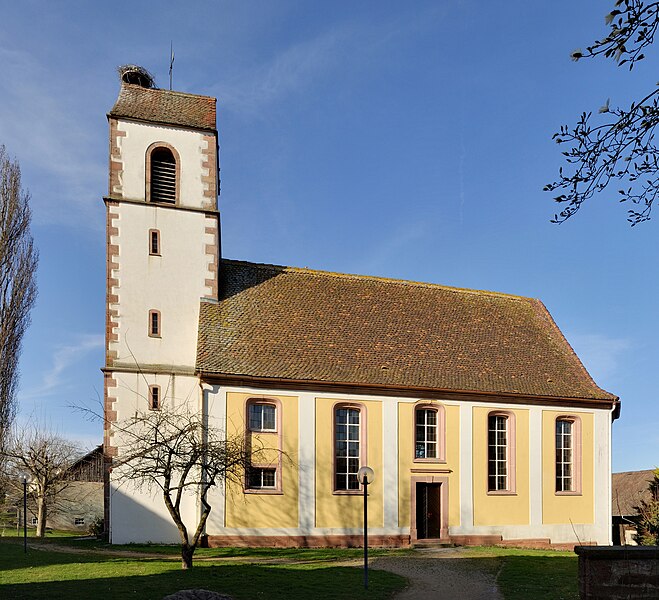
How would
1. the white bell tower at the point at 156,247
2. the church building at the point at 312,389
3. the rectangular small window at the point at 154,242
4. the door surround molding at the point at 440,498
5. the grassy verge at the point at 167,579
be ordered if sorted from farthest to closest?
1. the rectangular small window at the point at 154,242
2. the door surround molding at the point at 440,498
3. the white bell tower at the point at 156,247
4. the church building at the point at 312,389
5. the grassy verge at the point at 167,579

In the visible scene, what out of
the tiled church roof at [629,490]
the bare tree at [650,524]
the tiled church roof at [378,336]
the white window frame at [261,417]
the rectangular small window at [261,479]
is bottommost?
the tiled church roof at [629,490]

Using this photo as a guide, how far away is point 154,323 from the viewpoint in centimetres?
2452

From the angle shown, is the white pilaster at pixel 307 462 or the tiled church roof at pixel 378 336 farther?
the tiled church roof at pixel 378 336

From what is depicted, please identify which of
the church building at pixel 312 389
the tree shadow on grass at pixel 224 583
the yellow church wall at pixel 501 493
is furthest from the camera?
the yellow church wall at pixel 501 493

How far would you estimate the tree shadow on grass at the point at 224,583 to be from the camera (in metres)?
12.4

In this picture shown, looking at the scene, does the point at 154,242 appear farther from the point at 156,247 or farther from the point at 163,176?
the point at 163,176

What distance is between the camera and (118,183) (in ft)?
82.0

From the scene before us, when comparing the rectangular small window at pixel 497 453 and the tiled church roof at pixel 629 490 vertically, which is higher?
the rectangular small window at pixel 497 453

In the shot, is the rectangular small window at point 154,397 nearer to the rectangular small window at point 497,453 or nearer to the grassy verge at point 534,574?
the grassy verge at point 534,574

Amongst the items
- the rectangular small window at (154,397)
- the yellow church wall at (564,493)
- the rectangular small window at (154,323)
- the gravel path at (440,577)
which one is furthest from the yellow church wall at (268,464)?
the yellow church wall at (564,493)

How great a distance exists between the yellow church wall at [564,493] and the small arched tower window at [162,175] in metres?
17.6

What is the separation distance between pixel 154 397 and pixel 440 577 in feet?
40.1

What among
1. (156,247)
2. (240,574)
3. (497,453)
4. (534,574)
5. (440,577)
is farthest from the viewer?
(497,453)

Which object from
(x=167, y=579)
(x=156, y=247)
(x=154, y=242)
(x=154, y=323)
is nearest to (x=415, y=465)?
(x=154, y=323)
